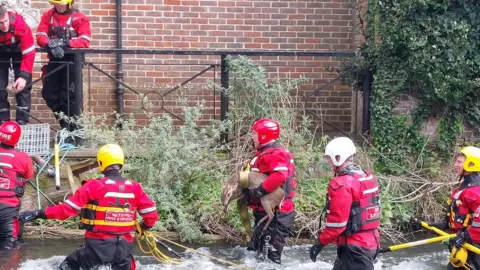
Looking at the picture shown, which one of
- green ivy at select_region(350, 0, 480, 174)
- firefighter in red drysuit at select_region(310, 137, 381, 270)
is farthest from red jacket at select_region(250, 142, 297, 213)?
green ivy at select_region(350, 0, 480, 174)

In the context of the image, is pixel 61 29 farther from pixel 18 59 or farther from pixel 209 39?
pixel 209 39

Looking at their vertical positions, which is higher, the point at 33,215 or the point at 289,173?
the point at 289,173

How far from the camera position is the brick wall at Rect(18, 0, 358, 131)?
436 inches

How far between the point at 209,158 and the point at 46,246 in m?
2.23

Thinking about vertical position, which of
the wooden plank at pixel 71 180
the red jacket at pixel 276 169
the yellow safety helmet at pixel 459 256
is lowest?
the yellow safety helmet at pixel 459 256

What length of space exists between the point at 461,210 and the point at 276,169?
181cm

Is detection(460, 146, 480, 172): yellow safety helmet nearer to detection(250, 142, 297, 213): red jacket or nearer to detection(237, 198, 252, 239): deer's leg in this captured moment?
detection(250, 142, 297, 213): red jacket

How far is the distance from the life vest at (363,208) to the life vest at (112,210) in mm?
1737

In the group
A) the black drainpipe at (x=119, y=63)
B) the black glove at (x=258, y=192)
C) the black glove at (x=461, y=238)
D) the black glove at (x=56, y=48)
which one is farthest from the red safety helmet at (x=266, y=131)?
the black drainpipe at (x=119, y=63)

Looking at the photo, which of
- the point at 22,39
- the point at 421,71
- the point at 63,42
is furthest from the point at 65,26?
the point at 421,71

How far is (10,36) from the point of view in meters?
9.15

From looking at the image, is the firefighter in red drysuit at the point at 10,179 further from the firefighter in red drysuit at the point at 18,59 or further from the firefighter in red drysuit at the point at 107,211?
the firefighter in red drysuit at the point at 18,59

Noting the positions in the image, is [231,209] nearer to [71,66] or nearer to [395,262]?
[395,262]

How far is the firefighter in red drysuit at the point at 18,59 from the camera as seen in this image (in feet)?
29.8
